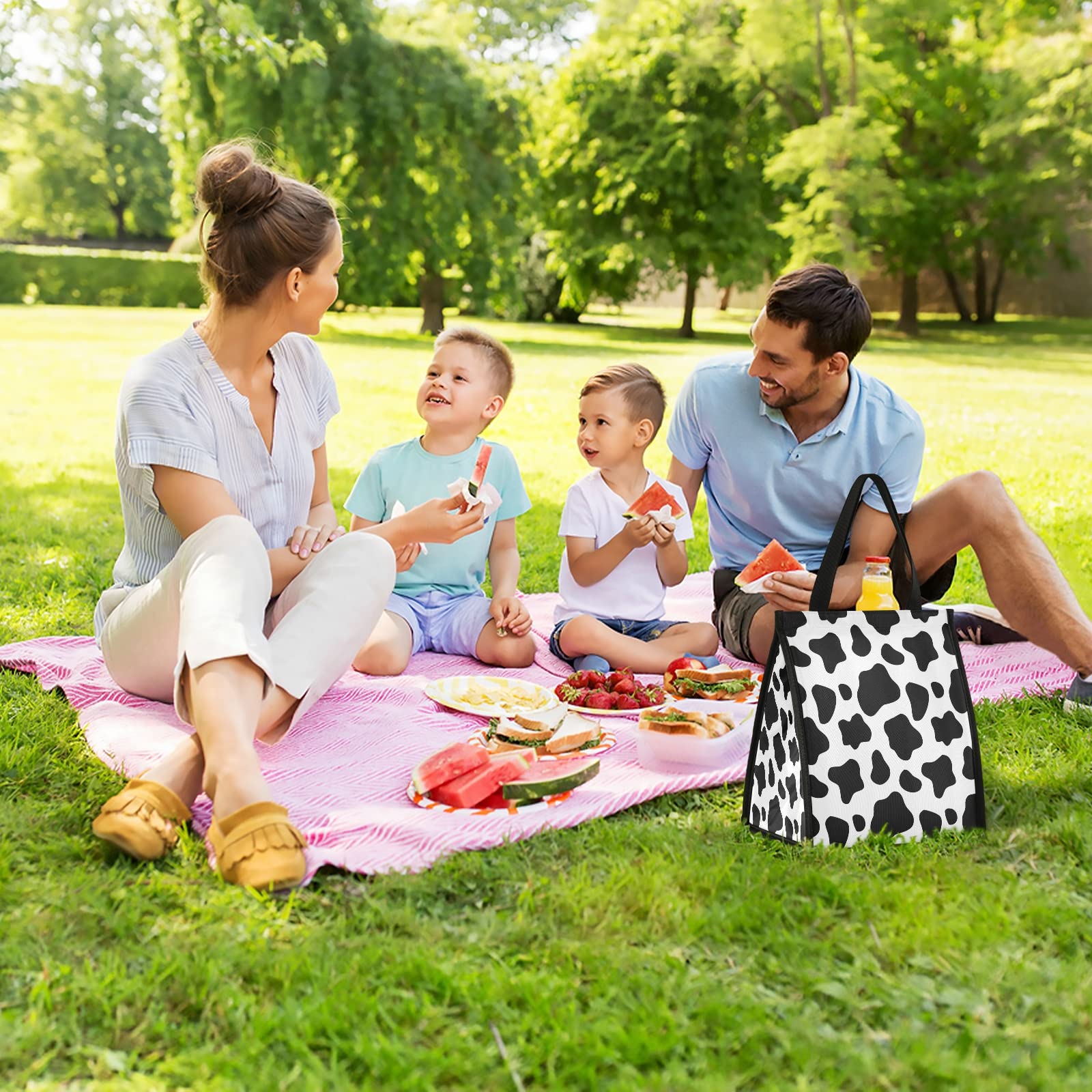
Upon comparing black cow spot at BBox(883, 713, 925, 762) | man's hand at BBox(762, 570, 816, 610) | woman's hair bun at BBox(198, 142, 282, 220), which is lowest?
black cow spot at BBox(883, 713, 925, 762)

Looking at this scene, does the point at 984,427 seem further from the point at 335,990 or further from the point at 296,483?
the point at 335,990

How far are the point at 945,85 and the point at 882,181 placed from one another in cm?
692

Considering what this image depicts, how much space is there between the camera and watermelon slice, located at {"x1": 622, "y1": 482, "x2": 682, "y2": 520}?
4.04m

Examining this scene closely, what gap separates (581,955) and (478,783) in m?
0.75

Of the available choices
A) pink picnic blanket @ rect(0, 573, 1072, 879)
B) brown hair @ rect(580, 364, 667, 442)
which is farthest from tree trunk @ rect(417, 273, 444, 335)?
pink picnic blanket @ rect(0, 573, 1072, 879)

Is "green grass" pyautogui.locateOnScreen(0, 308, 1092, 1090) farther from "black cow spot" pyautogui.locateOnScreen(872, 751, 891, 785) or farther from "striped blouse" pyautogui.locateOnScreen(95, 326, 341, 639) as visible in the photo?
"striped blouse" pyautogui.locateOnScreen(95, 326, 341, 639)

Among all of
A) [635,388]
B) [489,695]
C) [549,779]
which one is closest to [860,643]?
[549,779]

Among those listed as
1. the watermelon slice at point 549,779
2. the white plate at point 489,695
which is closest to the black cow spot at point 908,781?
the watermelon slice at point 549,779

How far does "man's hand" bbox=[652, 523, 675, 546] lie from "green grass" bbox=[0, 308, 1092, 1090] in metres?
1.21

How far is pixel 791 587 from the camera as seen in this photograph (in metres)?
3.59

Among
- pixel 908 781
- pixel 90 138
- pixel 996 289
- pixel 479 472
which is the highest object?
pixel 90 138

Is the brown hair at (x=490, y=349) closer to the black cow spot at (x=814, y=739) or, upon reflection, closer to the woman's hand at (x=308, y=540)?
the woman's hand at (x=308, y=540)

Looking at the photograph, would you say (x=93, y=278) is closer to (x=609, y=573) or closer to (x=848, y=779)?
(x=609, y=573)

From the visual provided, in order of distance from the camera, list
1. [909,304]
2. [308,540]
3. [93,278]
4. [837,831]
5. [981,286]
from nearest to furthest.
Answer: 1. [837,831]
2. [308,540]
3. [909,304]
4. [93,278]
5. [981,286]
